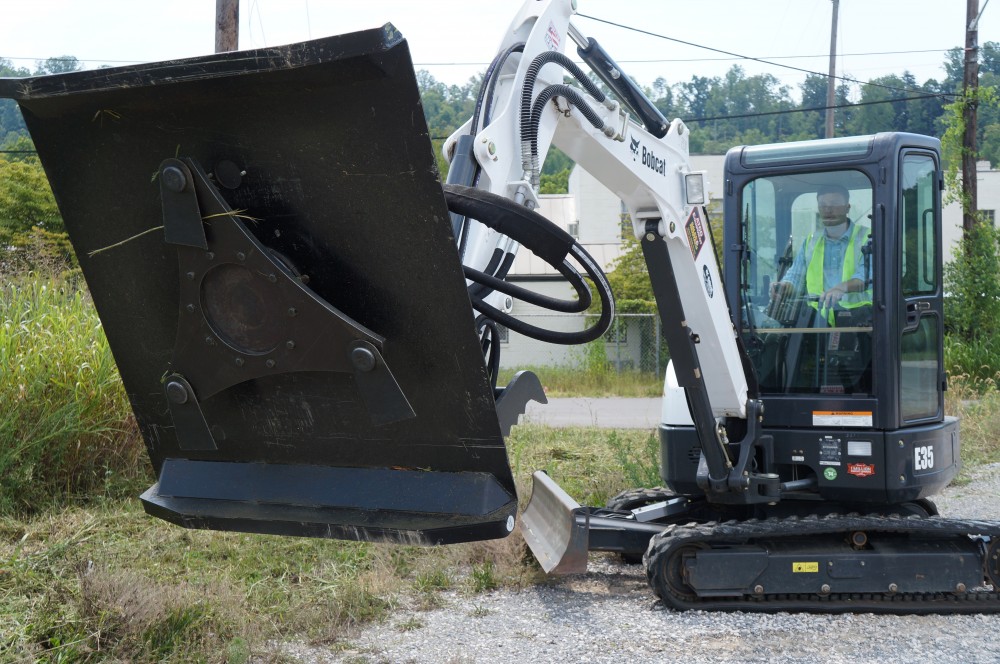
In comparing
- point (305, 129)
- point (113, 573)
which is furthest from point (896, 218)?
point (113, 573)

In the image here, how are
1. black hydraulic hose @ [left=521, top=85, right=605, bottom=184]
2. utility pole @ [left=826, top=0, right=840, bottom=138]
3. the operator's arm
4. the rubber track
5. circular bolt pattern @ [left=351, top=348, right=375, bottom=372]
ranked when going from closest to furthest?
circular bolt pattern @ [left=351, top=348, right=375, bottom=372] → black hydraulic hose @ [left=521, top=85, right=605, bottom=184] → the rubber track → the operator's arm → utility pole @ [left=826, top=0, right=840, bottom=138]

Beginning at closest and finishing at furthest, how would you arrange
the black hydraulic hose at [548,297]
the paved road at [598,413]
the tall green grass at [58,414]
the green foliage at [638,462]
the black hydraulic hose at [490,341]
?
the black hydraulic hose at [548,297], the black hydraulic hose at [490,341], the tall green grass at [58,414], the green foliage at [638,462], the paved road at [598,413]

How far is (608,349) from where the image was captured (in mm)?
23875

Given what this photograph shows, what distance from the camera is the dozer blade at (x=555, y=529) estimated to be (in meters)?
5.57

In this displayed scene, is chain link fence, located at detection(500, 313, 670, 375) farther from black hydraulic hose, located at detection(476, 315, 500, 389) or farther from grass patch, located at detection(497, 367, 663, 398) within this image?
black hydraulic hose, located at detection(476, 315, 500, 389)

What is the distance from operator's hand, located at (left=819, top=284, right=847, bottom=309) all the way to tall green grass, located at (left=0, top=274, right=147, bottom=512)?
4825 millimetres

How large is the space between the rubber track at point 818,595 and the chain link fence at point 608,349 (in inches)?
544

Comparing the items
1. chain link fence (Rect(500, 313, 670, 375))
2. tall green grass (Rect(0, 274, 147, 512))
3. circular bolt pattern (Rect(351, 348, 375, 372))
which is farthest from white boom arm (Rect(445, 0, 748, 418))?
chain link fence (Rect(500, 313, 670, 375))

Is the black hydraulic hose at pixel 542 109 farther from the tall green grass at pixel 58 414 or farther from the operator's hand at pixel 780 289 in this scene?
the tall green grass at pixel 58 414

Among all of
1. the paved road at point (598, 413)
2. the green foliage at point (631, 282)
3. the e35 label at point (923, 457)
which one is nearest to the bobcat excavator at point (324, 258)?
the e35 label at point (923, 457)

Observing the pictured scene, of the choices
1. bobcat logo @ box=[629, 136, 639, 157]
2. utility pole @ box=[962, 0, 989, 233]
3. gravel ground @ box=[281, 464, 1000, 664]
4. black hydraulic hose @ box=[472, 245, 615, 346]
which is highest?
utility pole @ box=[962, 0, 989, 233]

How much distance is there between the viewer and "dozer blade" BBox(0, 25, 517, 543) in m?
2.61

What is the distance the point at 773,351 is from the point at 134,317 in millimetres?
3924

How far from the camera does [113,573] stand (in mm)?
4562
